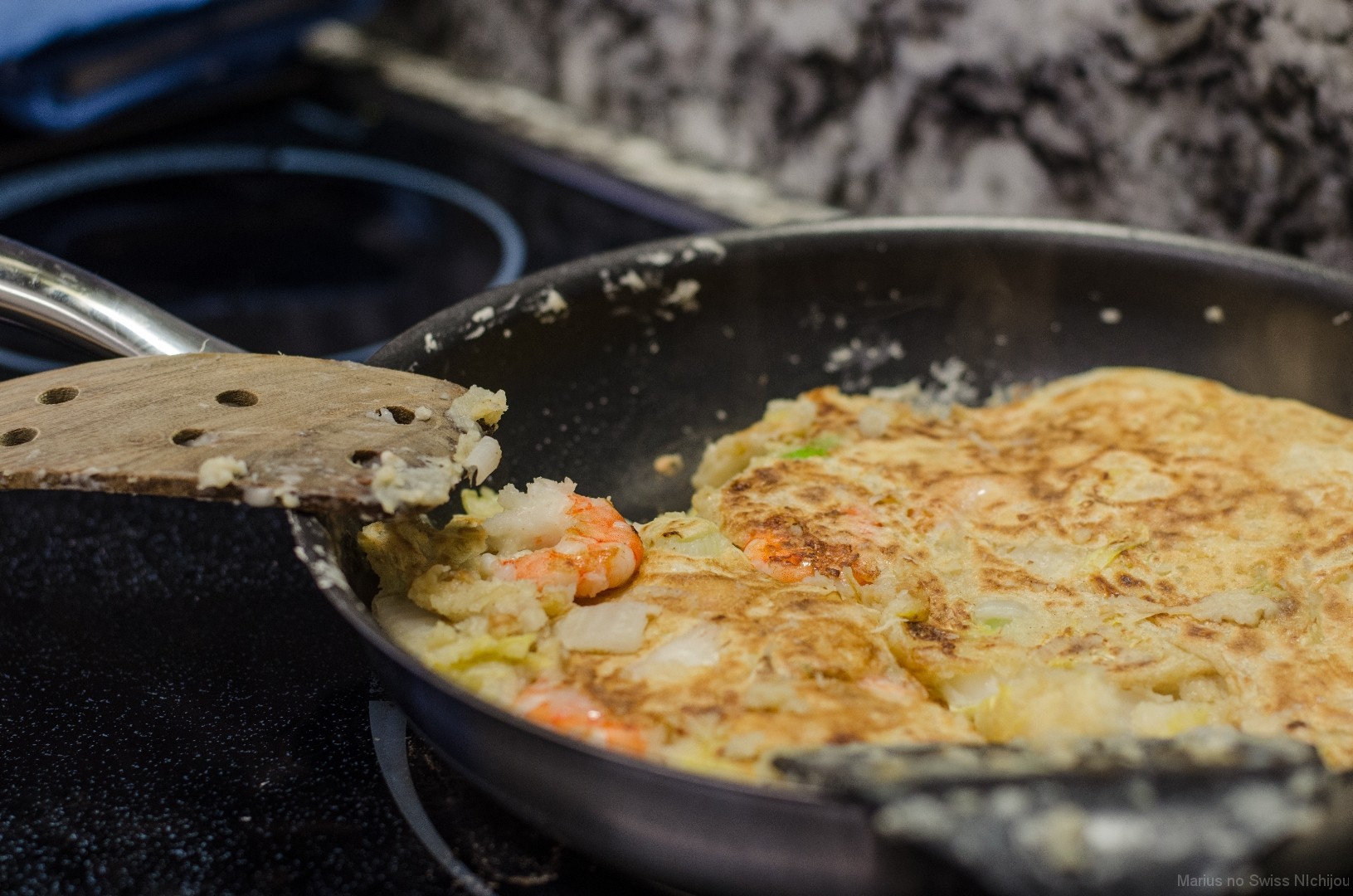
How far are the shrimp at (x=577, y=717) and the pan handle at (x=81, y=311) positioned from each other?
1.72 feet

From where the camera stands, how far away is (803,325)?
1680 millimetres

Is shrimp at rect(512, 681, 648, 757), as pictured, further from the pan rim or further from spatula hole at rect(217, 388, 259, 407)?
spatula hole at rect(217, 388, 259, 407)

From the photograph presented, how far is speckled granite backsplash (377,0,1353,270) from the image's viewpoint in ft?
5.72

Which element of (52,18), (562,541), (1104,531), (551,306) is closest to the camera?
(562,541)

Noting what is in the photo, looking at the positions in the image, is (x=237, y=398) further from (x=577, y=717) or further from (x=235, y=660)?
(x=577, y=717)

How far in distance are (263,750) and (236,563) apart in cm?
38

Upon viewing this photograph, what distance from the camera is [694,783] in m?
0.74

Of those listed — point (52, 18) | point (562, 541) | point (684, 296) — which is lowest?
point (562, 541)

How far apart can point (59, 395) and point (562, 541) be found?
50cm

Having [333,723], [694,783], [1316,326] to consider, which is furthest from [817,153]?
[694,783]

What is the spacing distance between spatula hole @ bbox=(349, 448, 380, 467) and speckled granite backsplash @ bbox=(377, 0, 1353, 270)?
1352mm

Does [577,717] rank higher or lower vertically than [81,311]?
lower

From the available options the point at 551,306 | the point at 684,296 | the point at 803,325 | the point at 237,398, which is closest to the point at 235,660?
the point at 237,398

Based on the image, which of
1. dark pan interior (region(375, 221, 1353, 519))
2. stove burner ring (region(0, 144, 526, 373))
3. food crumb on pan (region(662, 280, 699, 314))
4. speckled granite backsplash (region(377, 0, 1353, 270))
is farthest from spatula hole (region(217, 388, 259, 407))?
speckled granite backsplash (region(377, 0, 1353, 270))
